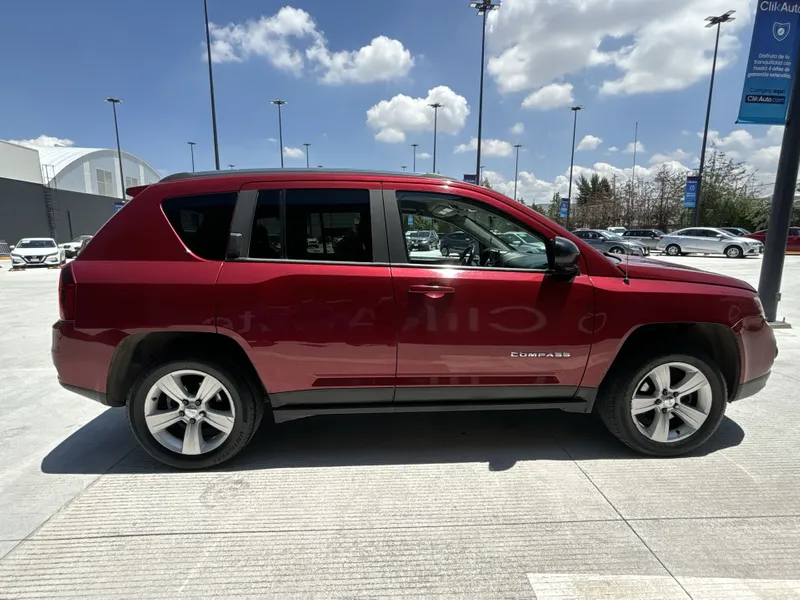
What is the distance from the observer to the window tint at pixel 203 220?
274 cm

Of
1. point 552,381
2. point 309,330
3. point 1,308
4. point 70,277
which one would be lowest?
point 1,308

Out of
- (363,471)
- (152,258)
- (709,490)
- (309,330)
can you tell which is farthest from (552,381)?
(152,258)

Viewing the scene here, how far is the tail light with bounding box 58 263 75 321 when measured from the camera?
2.65 m

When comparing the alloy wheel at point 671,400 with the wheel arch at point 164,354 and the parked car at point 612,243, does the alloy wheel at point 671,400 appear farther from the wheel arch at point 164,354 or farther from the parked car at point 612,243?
the parked car at point 612,243

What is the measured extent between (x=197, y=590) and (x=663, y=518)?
241 cm

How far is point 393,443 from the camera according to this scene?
10.8 ft

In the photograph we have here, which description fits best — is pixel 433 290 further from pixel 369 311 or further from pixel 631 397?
pixel 631 397

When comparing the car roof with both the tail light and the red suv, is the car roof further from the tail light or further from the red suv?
the tail light

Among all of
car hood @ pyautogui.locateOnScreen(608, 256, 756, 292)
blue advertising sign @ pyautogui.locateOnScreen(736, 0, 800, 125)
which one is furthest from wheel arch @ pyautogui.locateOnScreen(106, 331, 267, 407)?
blue advertising sign @ pyautogui.locateOnScreen(736, 0, 800, 125)

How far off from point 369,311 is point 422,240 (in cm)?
73

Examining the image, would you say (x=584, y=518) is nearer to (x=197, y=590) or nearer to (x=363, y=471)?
(x=363, y=471)

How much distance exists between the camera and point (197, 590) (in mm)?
1962

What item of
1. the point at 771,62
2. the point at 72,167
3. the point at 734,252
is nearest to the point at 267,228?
the point at 771,62

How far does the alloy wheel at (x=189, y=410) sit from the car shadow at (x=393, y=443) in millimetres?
252
